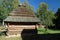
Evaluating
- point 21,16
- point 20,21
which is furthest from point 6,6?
point 20,21

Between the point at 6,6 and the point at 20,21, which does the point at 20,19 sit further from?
the point at 6,6

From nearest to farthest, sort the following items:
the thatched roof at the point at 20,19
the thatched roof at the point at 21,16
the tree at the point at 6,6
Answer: the thatched roof at the point at 20,19
the thatched roof at the point at 21,16
the tree at the point at 6,6

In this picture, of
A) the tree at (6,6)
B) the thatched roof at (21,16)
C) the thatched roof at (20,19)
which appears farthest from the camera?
the tree at (6,6)

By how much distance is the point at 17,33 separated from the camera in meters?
27.5

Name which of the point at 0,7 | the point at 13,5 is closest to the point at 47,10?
the point at 13,5

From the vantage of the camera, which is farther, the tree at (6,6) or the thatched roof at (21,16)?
the tree at (6,6)

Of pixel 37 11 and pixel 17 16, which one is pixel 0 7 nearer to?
pixel 37 11

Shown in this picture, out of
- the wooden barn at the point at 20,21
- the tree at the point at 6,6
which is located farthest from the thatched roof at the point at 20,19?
the tree at the point at 6,6

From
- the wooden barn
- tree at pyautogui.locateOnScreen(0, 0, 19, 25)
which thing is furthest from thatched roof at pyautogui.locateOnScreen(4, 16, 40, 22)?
tree at pyautogui.locateOnScreen(0, 0, 19, 25)

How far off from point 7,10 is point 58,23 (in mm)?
21142

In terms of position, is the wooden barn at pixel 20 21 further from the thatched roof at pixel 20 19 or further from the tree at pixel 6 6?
the tree at pixel 6 6

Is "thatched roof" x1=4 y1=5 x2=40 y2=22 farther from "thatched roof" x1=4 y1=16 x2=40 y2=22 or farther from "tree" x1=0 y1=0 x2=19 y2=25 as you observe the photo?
"tree" x1=0 y1=0 x2=19 y2=25

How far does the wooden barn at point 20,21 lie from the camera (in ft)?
90.3

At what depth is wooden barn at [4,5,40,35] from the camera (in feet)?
90.3
